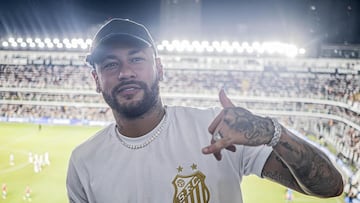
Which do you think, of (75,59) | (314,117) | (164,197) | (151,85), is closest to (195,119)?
(151,85)

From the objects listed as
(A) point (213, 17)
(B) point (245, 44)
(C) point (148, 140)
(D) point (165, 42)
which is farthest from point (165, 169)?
(A) point (213, 17)

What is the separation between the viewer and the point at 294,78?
4131 cm

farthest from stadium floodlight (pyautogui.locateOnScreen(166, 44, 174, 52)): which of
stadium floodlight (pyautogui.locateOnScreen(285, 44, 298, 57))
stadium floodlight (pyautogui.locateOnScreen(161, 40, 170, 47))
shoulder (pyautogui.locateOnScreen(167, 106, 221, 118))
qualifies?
shoulder (pyautogui.locateOnScreen(167, 106, 221, 118))

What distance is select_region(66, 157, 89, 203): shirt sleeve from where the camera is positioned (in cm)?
308

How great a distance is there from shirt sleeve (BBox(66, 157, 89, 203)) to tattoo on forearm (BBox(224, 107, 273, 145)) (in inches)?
58.3

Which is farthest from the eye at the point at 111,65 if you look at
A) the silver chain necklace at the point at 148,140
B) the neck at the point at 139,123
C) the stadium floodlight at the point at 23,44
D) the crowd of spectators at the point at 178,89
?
the stadium floodlight at the point at 23,44

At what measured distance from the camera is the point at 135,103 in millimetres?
2902

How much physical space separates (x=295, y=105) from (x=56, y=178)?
27191mm

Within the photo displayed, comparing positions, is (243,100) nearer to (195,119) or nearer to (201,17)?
(201,17)

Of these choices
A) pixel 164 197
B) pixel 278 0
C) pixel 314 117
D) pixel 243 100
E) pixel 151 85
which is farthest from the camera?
pixel 278 0

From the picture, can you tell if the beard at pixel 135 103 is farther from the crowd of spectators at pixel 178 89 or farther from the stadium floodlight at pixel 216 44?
the stadium floodlight at pixel 216 44

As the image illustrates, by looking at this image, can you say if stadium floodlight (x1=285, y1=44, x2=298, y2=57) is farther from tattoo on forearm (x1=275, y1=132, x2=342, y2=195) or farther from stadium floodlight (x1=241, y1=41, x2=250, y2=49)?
tattoo on forearm (x1=275, y1=132, x2=342, y2=195)

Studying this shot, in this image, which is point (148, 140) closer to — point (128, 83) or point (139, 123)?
point (139, 123)

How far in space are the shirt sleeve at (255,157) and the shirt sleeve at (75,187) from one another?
1434 millimetres
